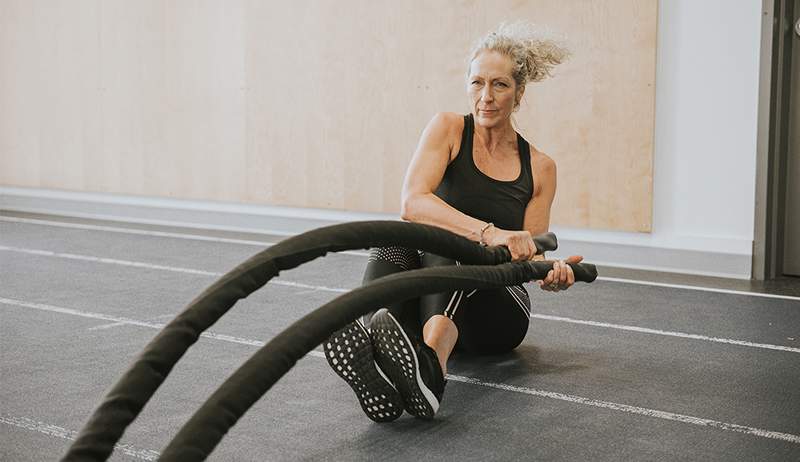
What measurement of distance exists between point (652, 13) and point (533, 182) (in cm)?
228

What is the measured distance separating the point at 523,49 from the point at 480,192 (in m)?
0.46

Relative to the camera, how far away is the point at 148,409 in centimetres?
275

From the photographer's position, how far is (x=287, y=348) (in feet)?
5.04

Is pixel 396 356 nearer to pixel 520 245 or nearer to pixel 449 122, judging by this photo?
pixel 520 245

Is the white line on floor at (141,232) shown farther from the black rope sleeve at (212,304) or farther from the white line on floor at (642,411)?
the black rope sleeve at (212,304)

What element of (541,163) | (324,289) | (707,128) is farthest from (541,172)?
(707,128)

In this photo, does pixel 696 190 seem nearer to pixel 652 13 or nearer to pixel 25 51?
pixel 652 13

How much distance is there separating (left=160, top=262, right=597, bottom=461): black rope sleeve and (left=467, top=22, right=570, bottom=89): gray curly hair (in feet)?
4.33

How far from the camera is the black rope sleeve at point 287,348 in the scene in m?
1.42

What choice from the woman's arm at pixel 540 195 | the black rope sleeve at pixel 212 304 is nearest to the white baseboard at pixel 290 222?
the woman's arm at pixel 540 195

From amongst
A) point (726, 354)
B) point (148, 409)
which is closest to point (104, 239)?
point (148, 409)

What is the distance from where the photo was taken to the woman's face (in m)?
3.10

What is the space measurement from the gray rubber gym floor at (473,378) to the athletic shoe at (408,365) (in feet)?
0.22

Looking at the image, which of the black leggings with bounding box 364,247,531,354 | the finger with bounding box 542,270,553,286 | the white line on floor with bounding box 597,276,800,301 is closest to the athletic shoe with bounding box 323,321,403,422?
the black leggings with bounding box 364,247,531,354
